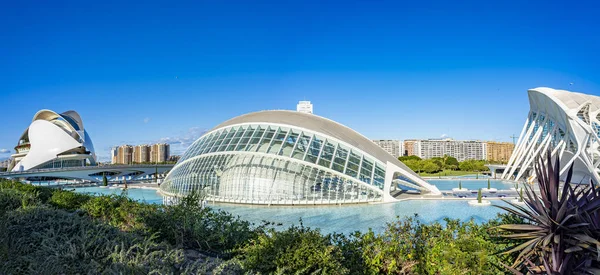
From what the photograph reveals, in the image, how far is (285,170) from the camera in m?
21.7

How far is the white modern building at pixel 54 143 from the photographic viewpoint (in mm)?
62625

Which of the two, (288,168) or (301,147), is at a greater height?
(301,147)

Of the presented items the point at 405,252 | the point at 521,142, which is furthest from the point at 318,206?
the point at 521,142

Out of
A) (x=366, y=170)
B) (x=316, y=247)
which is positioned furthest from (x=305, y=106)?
(x=316, y=247)

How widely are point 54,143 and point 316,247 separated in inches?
2858

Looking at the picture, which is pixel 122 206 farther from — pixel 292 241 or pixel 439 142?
pixel 439 142

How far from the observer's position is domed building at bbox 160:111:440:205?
2133cm

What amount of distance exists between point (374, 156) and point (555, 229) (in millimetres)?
18063

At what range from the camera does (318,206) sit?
20.7 metres

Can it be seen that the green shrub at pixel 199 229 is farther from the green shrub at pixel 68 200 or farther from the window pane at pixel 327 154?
the window pane at pixel 327 154

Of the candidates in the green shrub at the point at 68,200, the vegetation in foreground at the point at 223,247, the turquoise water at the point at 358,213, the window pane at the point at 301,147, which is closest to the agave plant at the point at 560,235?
the vegetation in foreground at the point at 223,247

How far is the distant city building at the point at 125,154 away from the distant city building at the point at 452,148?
423 ft

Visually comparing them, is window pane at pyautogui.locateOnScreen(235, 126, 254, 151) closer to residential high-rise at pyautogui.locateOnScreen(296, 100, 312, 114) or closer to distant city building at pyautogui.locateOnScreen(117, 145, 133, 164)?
residential high-rise at pyautogui.locateOnScreen(296, 100, 312, 114)

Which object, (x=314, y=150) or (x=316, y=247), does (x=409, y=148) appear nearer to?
(x=314, y=150)
